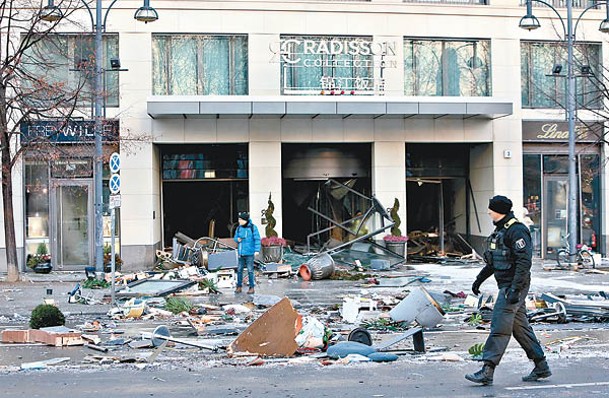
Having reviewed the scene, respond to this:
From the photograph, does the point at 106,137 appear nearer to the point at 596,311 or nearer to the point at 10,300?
the point at 10,300

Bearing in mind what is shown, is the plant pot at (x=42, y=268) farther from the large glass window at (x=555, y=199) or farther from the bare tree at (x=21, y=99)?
the large glass window at (x=555, y=199)

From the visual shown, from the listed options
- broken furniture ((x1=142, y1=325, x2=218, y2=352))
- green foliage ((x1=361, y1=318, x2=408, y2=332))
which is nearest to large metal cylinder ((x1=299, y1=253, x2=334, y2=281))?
green foliage ((x1=361, y1=318, x2=408, y2=332))

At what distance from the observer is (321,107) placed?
2530 centimetres

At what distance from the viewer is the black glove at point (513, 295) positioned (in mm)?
8867

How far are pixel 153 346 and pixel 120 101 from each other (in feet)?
49.7

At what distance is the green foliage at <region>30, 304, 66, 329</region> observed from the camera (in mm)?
13242

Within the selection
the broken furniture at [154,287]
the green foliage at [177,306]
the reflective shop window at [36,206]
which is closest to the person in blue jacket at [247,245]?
the broken furniture at [154,287]

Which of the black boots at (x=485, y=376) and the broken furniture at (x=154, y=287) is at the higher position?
the black boots at (x=485, y=376)

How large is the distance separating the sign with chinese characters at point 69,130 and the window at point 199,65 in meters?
2.23

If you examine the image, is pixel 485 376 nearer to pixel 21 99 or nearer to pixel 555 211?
pixel 21 99

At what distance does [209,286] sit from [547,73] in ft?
49.5

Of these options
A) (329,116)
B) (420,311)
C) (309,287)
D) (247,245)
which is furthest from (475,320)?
(329,116)

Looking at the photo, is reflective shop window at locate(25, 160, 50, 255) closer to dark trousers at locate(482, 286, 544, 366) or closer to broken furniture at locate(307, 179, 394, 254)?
broken furniture at locate(307, 179, 394, 254)

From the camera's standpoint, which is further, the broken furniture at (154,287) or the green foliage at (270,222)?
the green foliage at (270,222)
